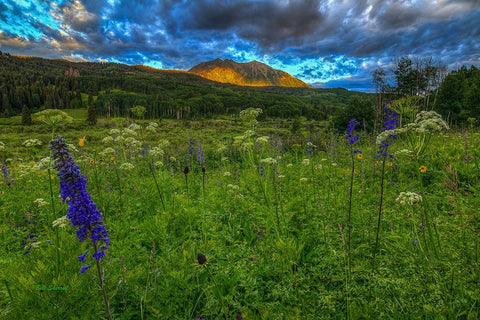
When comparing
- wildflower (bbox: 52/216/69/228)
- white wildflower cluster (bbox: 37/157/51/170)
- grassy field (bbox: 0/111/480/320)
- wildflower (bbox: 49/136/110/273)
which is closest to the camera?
wildflower (bbox: 49/136/110/273)

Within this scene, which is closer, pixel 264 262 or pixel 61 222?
pixel 61 222

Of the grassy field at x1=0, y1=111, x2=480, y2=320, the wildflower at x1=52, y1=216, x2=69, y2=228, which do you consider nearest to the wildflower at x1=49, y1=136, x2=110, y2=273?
the grassy field at x1=0, y1=111, x2=480, y2=320

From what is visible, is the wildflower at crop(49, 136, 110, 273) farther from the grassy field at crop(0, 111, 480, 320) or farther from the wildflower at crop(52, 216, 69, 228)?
the wildflower at crop(52, 216, 69, 228)

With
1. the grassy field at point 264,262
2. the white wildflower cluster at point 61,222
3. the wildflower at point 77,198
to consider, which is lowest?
the grassy field at point 264,262

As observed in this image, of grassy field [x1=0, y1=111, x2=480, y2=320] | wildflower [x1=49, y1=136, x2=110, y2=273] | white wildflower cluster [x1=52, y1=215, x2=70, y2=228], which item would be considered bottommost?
grassy field [x1=0, y1=111, x2=480, y2=320]

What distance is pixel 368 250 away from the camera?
363cm

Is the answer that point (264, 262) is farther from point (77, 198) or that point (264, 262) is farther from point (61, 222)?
point (61, 222)

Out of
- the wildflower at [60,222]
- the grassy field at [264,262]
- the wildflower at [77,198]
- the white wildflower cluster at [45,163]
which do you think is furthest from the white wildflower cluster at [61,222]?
the white wildflower cluster at [45,163]

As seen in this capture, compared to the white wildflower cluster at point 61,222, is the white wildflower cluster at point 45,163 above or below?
above

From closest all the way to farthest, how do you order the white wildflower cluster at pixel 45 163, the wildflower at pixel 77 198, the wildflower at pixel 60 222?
the wildflower at pixel 77 198 < the wildflower at pixel 60 222 < the white wildflower cluster at pixel 45 163

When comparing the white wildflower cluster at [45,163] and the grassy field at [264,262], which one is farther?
the white wildflower cluster at [45,163]

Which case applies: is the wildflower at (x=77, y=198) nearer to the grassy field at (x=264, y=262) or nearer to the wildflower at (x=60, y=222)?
the grassy field at (x=264, y=262)

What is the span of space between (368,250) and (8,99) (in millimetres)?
167489

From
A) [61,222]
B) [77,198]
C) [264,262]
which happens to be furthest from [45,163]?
[264,262]
